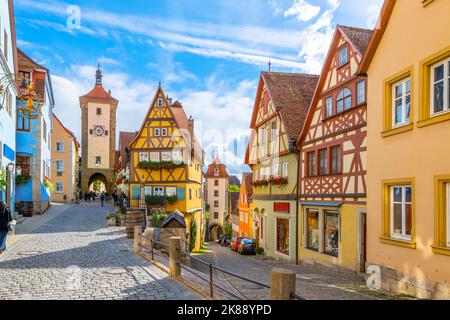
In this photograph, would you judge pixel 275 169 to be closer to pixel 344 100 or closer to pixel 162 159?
pixel 344 100

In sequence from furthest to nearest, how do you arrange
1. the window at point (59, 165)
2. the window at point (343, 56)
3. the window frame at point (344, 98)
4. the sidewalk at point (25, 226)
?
the window at point (59, 165)
the sidewalk at point (25, 226)
the window at point (343, 56)
the window frame at point (344, 98)

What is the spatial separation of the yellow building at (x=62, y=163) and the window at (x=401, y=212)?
36783 millimetres

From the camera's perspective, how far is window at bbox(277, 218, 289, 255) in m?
18.9

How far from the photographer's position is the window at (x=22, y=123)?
24844 millimetres

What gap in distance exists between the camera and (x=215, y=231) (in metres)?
63.6

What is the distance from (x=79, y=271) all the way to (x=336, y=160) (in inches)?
386

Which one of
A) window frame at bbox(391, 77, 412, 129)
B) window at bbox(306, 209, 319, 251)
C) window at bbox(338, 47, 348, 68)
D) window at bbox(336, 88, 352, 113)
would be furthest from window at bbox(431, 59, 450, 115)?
window at bbox(306, 209, 319, 251)

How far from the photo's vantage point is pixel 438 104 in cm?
849

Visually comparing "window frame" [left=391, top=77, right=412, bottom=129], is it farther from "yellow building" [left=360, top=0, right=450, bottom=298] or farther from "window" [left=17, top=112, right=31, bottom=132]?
"window" [left=17, top=112, right=31, bottom=132]

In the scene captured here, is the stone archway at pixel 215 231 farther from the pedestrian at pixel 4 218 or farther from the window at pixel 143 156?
the pedestrian at pixel 4 218

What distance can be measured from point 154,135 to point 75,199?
1654 centimetres

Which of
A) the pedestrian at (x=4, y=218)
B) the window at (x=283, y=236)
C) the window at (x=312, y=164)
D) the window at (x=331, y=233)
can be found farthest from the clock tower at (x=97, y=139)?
the pedestrian at (x=4, y=218)

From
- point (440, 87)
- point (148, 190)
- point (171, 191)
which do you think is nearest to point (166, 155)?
point (171, 191)
